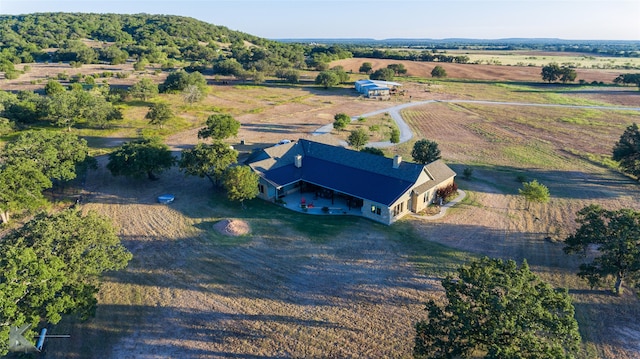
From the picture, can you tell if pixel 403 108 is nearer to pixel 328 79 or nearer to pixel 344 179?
pixel 328 79

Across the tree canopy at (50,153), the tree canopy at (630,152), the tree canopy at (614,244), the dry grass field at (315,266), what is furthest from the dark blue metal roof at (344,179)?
the tree canopy at (630,152)

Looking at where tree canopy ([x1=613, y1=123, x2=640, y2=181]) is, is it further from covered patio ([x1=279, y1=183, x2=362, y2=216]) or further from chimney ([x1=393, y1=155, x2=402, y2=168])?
covered patio ([x1=279, y1=183, x2=362, y2=216])

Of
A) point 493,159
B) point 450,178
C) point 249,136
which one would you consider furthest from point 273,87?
point 450,178

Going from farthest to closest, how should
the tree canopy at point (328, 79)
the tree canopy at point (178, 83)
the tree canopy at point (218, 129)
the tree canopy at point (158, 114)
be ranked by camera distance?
1. the tree canopy at point (328, 79)
2. the tree canopy at point (178, 83)
3. the tree canopy at point (158, 114)
4. the tree canopy at point (218, 129)


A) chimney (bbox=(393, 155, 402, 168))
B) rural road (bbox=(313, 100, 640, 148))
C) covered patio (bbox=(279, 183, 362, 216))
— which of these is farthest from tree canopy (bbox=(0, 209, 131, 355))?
rural road (bbox=(313, 100, 640, 148))

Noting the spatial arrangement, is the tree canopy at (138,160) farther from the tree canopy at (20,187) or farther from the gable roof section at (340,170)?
the gable roof section at (340,170)

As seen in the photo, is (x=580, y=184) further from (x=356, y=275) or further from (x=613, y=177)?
(x=356, y=275)

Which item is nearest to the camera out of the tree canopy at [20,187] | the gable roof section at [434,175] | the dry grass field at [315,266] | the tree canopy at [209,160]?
the dry grass field at [315,266]
